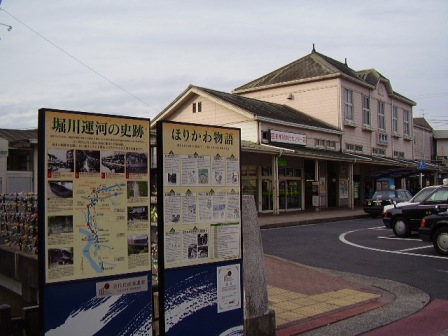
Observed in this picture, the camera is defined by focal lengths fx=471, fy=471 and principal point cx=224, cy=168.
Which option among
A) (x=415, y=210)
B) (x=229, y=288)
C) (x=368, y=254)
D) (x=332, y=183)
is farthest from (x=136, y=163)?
(x=332, y=183)

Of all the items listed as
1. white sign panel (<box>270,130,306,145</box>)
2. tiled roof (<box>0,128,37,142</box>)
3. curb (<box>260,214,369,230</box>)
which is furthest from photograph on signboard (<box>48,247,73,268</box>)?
white sign panel (<box>270,130,306,145</box>)

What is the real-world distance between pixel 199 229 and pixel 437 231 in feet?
29.7

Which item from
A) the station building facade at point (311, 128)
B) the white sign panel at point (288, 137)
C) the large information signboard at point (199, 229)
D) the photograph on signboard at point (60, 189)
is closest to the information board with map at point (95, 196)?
the photograph on signboard at point (60, 189)

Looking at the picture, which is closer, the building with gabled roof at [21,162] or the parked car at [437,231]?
the parked car at [437,231]

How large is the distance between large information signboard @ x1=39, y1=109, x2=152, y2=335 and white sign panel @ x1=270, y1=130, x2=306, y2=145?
70.6 ft

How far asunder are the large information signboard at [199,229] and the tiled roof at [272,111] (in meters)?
20.3

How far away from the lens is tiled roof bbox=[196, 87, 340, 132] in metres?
26.9

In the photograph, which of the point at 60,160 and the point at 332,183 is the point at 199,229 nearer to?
the point at 60,160

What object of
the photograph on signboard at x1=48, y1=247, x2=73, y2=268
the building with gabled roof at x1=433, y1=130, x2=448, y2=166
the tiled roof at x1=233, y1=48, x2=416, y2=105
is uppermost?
the tiled roof at x1=233, y1=48, x2=416, y2=105

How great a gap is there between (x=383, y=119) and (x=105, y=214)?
1502 inches

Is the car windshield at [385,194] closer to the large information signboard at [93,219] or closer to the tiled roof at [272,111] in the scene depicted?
the tiled roof at [272,111]

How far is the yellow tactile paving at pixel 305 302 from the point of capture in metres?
6.77

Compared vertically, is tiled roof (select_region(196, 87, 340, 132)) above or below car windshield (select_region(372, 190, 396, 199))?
above

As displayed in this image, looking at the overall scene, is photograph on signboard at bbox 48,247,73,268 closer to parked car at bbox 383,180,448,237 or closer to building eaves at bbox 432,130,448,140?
parked car at bbox 383,180,448,237
